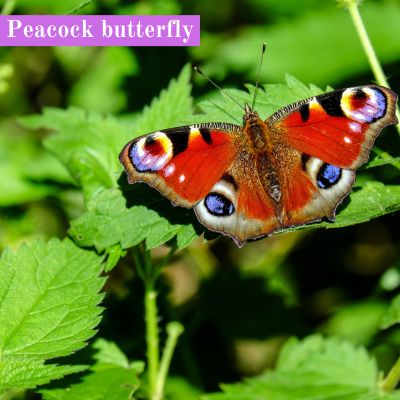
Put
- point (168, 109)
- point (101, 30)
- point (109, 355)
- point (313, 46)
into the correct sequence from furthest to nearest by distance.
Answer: point (313, 46) < point (101, 30) < point (168, 109) < point (109, 355)

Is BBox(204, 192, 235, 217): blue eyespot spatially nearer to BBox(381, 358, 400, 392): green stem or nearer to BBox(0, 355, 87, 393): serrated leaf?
BBox(0, 355, 87, 393): serrated leaf

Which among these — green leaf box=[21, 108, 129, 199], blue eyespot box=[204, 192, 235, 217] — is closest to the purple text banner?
green leaf box=[21, 108, 129, 199]

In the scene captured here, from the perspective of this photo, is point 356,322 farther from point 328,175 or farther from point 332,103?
point 332,103

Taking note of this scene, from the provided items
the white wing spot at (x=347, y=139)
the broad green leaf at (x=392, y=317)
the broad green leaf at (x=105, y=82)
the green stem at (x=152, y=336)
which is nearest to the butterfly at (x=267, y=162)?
the white wing spot at (x=347, y=139)

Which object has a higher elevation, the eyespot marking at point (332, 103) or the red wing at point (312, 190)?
the eyespot marking at point (332, 103)

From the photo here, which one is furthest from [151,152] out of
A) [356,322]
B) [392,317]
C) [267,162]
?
[356,322]

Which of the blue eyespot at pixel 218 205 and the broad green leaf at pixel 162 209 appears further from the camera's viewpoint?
the broad green leaf at pixel 162 209

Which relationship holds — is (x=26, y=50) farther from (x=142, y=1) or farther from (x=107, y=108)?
(x=142, y=1)

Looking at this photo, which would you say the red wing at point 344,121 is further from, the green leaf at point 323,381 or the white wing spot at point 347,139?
the green leaf at point 323,381
